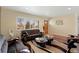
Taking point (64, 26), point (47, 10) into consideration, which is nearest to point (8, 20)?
point (47, 10)

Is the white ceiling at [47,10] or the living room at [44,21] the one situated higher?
the white ceiling at [47,10]

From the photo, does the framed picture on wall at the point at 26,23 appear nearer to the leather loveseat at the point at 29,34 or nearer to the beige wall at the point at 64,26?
the leather loveseat at the point at 29,34

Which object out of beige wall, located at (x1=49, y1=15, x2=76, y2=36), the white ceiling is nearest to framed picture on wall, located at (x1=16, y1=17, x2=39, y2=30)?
the white ceiling

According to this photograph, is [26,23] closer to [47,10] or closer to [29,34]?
[29,34]

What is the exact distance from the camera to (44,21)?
6.68ft

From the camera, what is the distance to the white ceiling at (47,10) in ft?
6.42

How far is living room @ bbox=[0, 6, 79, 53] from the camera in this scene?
1952mm

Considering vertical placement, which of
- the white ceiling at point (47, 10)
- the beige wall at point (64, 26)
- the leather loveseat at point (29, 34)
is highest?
the white ceiling at point (47, 10)

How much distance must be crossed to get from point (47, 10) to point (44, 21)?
192mm

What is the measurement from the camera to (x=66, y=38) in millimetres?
→ 2002

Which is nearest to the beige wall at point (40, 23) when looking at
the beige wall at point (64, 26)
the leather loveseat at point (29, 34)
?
the beige wall at point (64, 26)

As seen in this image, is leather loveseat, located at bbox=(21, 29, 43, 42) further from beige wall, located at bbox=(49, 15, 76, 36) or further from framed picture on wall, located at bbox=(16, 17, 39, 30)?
beige wall, located at bbox=(49, 15, 76, 36)
